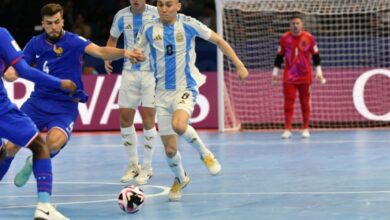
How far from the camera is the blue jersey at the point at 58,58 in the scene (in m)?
10.1

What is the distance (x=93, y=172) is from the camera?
42.2 feet

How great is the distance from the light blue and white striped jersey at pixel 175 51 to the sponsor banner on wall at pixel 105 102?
9450 mm

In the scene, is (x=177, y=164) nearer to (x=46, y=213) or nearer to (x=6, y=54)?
(x=46, y=213)

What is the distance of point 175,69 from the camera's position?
10094 mm

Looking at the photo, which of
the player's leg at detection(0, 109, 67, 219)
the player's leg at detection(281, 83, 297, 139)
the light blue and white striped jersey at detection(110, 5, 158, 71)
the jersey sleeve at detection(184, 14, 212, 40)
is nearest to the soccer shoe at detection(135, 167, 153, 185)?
the light blue and white striped jersey at detection(110, 5, 158, 71)

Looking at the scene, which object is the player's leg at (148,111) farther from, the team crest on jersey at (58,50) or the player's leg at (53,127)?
the team crest on jersey at (58,50)

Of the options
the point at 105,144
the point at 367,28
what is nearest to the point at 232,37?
the point at 367,28

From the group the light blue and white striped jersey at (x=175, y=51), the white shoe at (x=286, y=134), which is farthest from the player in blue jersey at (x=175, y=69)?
the white shoe at (x=286, y=134)

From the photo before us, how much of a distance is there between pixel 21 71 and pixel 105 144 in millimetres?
8889

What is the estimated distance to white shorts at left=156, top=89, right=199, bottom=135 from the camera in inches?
393

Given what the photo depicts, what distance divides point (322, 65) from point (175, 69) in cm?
1013

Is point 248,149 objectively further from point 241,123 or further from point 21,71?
point 21,71

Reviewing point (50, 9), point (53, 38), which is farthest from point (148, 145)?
point (50, 9)

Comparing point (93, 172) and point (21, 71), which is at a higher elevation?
point (21, 71)
